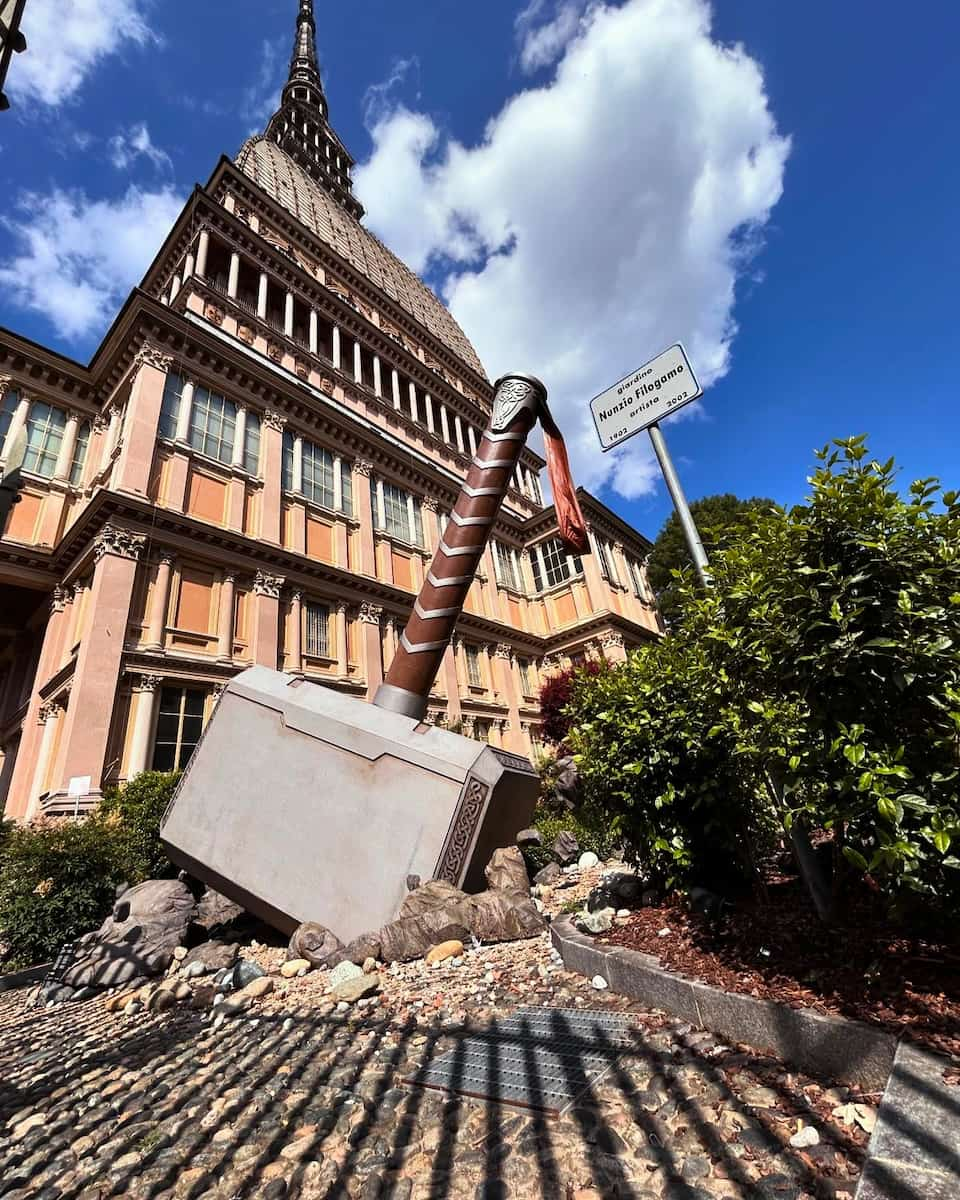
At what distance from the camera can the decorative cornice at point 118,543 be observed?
12.8 meters

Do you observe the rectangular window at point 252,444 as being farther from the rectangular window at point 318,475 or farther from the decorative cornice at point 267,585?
the decorative cornice at point 267,585

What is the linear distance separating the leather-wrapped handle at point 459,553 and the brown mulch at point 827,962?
4.29 m

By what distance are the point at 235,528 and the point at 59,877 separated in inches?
409

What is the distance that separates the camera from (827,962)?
10.2ft

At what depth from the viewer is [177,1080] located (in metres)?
3.26

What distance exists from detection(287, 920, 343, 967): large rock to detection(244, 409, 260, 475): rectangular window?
14.6m

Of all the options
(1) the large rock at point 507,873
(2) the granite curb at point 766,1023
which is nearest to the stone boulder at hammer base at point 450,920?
(1) the large rock at point 507,873

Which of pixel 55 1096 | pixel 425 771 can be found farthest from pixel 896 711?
pixel 55 1096

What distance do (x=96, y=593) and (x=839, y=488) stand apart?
1440cm

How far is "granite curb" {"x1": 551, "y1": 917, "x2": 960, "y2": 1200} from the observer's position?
1.69 metres

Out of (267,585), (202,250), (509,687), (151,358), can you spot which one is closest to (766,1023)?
(267,585)

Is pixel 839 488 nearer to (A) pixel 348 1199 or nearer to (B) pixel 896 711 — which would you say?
(B) pixel 896 711

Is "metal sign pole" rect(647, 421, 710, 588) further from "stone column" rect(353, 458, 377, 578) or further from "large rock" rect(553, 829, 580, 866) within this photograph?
"stone column" rect(353, 458, 377, 578)

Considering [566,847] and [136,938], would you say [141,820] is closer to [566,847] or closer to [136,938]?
[136,938]
